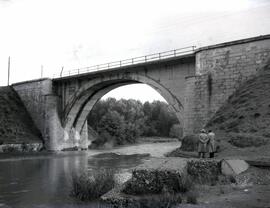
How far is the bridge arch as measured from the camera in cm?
3930

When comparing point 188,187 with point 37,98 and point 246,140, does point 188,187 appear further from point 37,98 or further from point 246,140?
point 37,98

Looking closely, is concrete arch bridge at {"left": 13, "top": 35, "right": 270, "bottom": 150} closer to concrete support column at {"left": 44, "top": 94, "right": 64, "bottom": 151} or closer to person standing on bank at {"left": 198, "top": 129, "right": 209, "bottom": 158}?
concrete support column at {"left": 44, "top": 94, "right": 64, "bottom": 151}

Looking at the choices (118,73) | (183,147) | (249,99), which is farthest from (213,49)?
(118,73)

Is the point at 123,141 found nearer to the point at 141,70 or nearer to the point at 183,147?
the point at 141,70

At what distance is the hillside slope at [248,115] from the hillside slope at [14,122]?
93.7ft

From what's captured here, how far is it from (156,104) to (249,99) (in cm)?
7857

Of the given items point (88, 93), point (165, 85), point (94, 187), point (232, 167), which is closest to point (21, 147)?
point (88, 93)

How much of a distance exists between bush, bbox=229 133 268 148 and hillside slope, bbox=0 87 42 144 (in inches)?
1273

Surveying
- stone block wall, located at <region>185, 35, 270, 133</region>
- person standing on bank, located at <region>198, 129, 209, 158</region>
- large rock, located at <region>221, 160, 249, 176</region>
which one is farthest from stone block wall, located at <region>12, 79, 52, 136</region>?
large rock, located at <region>221, 160, 249, 176</region>

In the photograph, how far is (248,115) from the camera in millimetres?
22906

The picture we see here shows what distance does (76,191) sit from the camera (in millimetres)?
13391

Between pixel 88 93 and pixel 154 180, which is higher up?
pixel 88 93

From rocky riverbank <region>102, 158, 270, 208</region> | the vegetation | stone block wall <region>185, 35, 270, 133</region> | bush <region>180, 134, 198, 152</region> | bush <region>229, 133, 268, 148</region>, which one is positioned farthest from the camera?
the vegetation

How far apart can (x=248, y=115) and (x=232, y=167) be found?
1203cm
